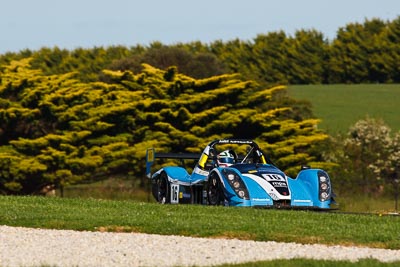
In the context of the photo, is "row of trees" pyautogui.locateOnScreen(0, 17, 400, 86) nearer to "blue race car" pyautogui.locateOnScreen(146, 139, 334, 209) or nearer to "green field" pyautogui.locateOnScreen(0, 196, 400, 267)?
"blue race car" pyautogui.locateOnScreen(146, 139, 334, 209)

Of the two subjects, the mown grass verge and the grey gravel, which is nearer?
the grey gravel

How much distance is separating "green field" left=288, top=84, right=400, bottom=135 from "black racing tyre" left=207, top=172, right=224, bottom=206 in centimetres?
5404

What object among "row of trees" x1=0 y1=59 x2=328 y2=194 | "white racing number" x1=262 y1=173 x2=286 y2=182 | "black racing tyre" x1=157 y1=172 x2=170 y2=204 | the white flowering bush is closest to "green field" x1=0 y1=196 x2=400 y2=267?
"white racing number" x1=262 y1=173 x2=286 y2=182

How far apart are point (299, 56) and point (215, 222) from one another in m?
84.9

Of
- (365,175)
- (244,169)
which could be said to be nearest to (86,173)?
(365,175)

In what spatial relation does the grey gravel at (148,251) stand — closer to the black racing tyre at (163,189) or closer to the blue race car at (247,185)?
the blue race car at (247,185)

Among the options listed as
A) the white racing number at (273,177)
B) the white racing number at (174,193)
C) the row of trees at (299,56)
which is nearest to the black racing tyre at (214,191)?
the white racing number at (273,177)

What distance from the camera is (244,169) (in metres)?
24.4

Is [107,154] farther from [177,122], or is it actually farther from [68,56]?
[68,56]

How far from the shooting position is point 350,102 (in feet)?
300

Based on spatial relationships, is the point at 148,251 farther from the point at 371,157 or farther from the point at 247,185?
the point at 371,157

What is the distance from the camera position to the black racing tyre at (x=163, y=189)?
2652 cm

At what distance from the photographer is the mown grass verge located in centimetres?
1723

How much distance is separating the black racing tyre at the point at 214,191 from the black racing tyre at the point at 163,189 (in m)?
2.16
